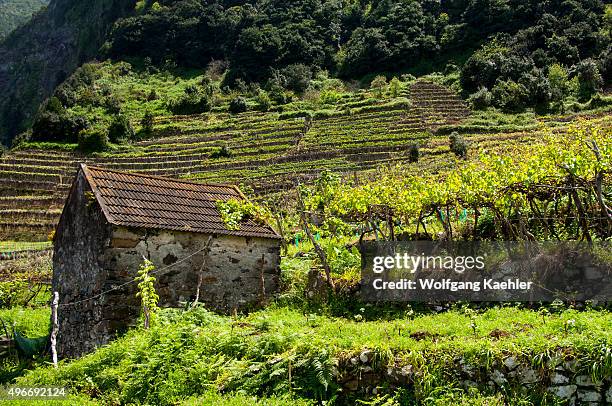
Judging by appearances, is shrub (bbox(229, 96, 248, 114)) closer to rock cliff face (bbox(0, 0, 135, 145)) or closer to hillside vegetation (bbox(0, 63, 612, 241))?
hillside vegetation (bbox(0, 63, 612, 241))

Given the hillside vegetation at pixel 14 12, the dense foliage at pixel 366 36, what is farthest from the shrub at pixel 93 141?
the hillside vegetation at pixel 14 12

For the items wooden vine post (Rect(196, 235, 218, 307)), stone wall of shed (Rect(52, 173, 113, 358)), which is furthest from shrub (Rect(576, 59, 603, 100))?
stone wall of shed (Rect(52, 173, 113, 358))

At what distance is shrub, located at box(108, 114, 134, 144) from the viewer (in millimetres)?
59478

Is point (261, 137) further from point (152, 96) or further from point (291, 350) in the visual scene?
point (291, 350)

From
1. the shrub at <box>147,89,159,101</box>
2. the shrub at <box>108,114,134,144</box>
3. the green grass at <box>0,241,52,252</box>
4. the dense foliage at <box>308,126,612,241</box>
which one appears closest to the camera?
the dense foliage at <box>308,126,612,241</box>

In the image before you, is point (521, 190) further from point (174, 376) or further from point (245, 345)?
point (174, 376)

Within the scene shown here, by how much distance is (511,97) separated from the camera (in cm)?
5669

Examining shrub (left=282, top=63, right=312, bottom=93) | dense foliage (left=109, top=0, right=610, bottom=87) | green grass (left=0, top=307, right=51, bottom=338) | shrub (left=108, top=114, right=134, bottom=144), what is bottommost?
green grass (left=0, top=307, right=51, bottom=338)

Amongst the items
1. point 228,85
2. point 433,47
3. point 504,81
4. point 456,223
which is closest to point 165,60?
point 228,85

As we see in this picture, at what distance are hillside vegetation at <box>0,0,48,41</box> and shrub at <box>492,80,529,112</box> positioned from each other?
4825 inches

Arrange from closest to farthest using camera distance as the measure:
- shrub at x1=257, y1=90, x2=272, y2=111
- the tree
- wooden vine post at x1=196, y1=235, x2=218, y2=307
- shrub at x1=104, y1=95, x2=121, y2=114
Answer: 1. the tree
2. wooden vine post at x1=196, y1=235, x2=218, y2=307
3. shrub at x1=257, y1=90, x2=272, y2=111
4. shrub at x1=104, y1=95, x2=121, y2=114

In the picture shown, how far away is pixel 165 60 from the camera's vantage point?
92500 mm

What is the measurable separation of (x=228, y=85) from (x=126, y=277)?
237ft

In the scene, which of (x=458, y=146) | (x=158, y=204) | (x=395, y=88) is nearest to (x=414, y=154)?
(x=458, y=146)
